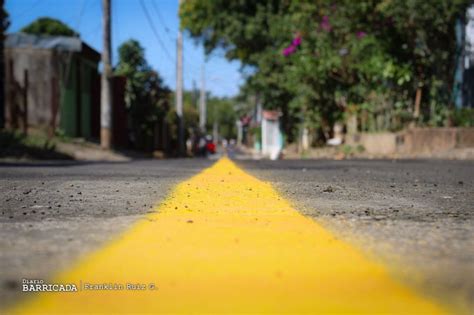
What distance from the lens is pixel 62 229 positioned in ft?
8.42

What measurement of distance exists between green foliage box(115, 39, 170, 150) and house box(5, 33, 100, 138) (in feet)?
18.9

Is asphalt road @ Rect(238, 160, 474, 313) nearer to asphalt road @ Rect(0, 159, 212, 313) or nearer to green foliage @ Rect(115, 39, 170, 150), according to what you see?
asphalt road @ Rect(0, 159, 212, 313)

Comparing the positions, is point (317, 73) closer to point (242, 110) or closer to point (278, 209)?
point (278, 209)

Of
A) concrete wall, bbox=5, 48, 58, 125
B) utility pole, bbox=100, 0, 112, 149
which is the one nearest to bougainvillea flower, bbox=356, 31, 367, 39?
utility pole, bbox=100, 0, 112, 149

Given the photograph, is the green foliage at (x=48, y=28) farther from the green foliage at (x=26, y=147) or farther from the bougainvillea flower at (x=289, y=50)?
the green foliage at (x=26, y=147)

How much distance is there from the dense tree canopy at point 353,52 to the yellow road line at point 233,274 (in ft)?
43.1

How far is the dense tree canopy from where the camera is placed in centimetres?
1527

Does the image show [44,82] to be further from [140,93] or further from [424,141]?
[424,141]

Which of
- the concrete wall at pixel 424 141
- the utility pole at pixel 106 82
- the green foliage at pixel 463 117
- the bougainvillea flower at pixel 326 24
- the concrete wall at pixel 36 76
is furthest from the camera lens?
the concrete wall at pixel 36 76

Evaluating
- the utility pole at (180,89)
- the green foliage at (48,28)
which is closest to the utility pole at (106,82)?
the utility pole at (180,89)

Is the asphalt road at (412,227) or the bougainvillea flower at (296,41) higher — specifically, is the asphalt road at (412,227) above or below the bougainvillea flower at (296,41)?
below

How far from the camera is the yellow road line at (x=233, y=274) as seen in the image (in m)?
1.50

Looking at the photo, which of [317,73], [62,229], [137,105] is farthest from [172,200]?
[137,105]

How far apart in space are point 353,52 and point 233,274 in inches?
621
